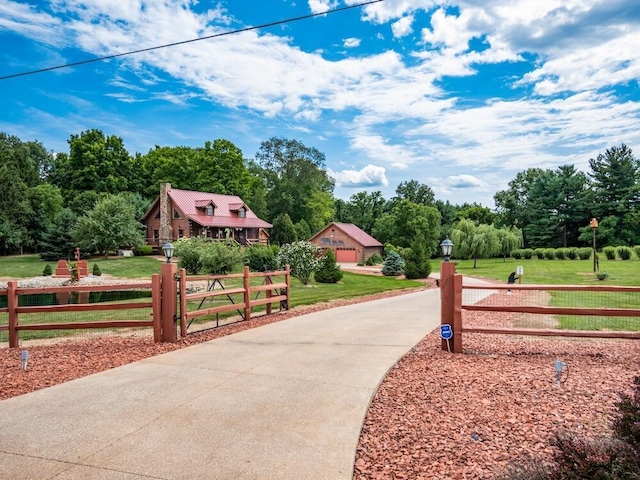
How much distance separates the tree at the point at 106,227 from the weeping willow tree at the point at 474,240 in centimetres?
2681

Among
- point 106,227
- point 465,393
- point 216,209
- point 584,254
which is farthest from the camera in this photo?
point 216,209

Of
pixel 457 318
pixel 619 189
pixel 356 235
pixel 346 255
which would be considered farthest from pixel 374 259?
pixel 457 318

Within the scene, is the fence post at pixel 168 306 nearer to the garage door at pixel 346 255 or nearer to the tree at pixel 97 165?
the garage door at pixel 346 255

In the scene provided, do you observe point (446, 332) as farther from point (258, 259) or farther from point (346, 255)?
point (346, 255)

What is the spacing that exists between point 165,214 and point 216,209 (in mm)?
4575

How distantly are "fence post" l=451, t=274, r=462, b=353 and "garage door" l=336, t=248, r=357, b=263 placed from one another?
37.3 m

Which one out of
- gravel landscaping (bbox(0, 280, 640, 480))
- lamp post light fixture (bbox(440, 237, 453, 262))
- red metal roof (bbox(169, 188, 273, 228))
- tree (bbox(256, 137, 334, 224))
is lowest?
gravel landscaping (bbox(0, 280, 640, 480))

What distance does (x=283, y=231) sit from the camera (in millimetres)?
47500

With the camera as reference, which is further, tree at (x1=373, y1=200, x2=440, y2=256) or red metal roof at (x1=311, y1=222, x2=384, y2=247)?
tree at (x1=373, y1=200, x2=440, y2=256)

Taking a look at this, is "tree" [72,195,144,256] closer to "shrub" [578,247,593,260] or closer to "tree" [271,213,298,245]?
"tree" [271,213,298,245]

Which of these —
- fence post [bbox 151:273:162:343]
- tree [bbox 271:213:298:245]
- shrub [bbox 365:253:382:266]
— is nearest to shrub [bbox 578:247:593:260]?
shrub [bbox 365:253:382:266]

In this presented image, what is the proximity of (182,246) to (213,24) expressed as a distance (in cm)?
1592

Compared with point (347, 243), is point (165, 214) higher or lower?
higher

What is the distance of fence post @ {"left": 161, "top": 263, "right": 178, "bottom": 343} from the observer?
7.38 meters
